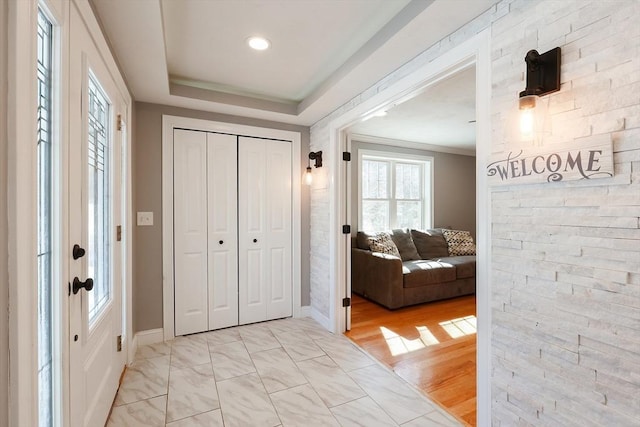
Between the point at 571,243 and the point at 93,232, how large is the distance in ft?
7.36

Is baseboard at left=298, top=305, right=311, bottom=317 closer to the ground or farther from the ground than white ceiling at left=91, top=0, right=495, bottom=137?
closer to the ground

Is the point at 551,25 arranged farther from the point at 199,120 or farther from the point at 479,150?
the point at 199,120

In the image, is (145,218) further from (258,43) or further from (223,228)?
(258,43)

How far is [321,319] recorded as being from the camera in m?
3.22

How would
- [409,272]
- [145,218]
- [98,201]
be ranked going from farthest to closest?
[409,272]
[145,218]
[98,201]

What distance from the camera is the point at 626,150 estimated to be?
3.37 feet

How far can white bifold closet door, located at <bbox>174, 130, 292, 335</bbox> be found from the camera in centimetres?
293

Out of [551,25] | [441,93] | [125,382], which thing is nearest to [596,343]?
[551,25]

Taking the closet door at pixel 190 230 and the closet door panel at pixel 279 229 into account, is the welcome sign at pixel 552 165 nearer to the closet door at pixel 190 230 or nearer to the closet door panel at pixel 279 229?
the closet door panel at pixel 279 229

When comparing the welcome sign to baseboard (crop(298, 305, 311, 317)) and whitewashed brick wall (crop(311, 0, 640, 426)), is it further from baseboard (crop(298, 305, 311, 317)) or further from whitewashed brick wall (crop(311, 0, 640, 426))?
baseboard (crop(298, 305, 311, 317))

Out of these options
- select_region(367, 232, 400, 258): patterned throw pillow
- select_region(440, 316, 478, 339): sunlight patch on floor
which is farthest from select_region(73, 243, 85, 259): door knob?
select_region(367, 232, 400, 258): patterned throw pillow

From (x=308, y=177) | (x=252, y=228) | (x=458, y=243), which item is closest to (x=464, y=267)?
(x=458, y=243)

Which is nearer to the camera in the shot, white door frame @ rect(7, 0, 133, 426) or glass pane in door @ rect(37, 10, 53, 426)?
white door frame @ rect(7, 0, 133, 426)

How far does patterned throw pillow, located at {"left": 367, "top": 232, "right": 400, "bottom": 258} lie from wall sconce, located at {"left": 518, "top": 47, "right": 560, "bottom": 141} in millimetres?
2927
